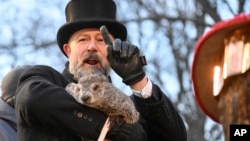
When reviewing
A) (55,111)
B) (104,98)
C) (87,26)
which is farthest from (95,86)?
(87,26)

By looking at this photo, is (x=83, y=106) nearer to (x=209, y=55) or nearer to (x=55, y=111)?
(x=55, y=111)

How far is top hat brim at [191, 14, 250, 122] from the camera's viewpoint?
2303 mm

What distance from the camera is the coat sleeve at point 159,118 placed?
345cm

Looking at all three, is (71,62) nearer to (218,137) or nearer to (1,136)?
(1,136)

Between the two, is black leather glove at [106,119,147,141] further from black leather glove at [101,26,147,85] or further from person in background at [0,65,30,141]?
person in background at [0,65,30,141]

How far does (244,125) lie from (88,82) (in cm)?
130

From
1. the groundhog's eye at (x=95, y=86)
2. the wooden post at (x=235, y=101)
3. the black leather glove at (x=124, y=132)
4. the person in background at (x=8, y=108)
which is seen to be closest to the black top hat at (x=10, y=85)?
the person in background at (x=8, y=108)

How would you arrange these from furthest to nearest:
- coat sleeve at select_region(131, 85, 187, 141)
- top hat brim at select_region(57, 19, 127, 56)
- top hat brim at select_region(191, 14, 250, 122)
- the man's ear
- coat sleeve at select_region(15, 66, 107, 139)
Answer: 1. the man's ear
2. top hat brim at select_region(57, 19, 127, 56)
3. coat sleeve at select_region(131, 85, 187, 141)
4. coat sleeve at select_region(15, 66, 107, 139)
5. top hat brim at select_region(191, 14, 250, 122)

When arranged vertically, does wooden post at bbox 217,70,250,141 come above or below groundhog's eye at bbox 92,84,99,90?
above

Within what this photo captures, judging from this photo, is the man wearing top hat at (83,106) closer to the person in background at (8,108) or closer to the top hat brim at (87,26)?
the top hat brim at (87,26)

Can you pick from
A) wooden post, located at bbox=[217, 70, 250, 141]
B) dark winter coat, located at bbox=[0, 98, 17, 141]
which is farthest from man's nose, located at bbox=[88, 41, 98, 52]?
wooden post, located at bbox=[217, 70, 250, 141]

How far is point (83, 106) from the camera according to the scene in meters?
3.27

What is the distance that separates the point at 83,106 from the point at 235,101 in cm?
126

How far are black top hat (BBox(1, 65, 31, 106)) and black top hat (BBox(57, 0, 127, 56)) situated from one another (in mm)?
461
